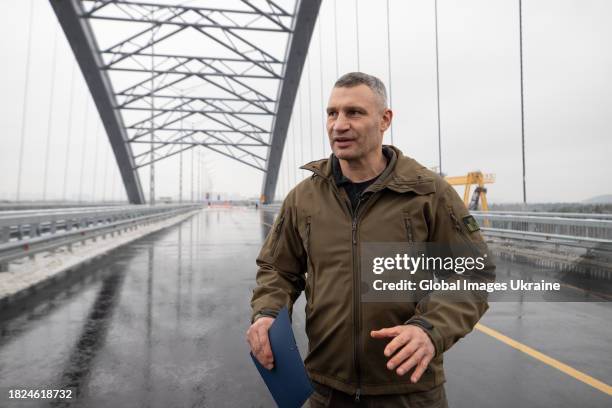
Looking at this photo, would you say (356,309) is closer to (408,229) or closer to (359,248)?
(359,248)

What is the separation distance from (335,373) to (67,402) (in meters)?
2.43

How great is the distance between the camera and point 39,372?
3.91 m

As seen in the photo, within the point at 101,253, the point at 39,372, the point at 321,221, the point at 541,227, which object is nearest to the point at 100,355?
the point at 39,372

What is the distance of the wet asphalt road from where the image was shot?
343 centimetres

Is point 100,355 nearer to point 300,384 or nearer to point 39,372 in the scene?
point 39,372

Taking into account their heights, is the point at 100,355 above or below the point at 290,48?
below

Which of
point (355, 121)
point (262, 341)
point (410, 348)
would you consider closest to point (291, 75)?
point (355, 121)

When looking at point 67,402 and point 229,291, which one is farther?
point 229,291

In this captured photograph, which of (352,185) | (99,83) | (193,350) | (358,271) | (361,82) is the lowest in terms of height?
(193,350)

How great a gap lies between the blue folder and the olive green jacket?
0.51ft

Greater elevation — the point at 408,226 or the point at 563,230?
the point at 408,226

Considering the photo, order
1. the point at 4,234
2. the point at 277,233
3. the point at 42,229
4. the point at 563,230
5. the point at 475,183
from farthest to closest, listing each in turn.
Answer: the point at 475,183 < the point at 42,229 < the point at 563,230 < the point at 4,234 < the point at 277,233

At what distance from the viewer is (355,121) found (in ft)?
6.57

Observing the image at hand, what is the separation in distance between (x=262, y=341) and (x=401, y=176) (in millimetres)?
916
